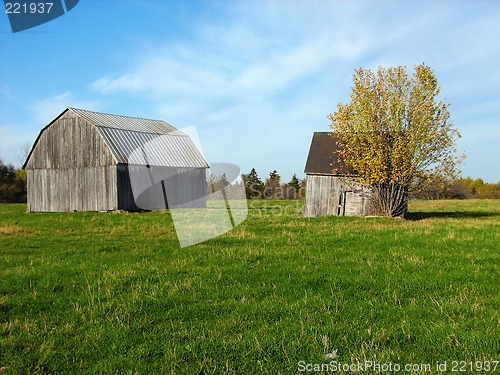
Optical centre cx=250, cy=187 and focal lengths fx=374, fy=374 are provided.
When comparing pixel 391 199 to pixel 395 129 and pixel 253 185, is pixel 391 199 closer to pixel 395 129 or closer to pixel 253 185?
pixel 395 129

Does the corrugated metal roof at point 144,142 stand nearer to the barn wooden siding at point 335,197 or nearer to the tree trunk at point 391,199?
the barn wooden siding at point 335,197

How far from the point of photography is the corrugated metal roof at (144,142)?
31.8 meters

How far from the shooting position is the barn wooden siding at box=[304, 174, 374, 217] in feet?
92.2

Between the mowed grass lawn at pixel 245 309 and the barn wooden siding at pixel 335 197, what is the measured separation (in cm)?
1645

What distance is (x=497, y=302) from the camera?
20.6 ft

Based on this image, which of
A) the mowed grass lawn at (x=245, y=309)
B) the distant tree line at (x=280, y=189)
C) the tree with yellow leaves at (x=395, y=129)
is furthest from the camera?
the distant tree line at (x=280, y=189)

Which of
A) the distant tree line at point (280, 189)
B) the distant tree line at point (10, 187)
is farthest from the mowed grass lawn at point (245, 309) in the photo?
the distant tree line at point (10, 187)

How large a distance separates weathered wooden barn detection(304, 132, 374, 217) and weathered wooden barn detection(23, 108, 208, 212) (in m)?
13.3

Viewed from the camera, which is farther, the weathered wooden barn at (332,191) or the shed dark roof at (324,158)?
the shed dark roof at (324,158)

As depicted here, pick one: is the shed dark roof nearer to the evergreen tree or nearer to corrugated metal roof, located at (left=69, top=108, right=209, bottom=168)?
corrugated metal roof, located at (left=69, top=108, right=209, bottom=168)

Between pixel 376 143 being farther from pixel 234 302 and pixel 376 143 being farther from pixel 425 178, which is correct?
pixel 234 302

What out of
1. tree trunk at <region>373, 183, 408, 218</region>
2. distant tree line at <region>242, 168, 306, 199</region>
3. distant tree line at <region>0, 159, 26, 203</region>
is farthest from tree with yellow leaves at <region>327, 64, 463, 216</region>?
distant tree line at <region>0, 159, 26, 203</region>

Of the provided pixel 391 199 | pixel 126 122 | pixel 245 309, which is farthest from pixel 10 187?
pixel 245 309

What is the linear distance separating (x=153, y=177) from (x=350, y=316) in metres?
31.3
